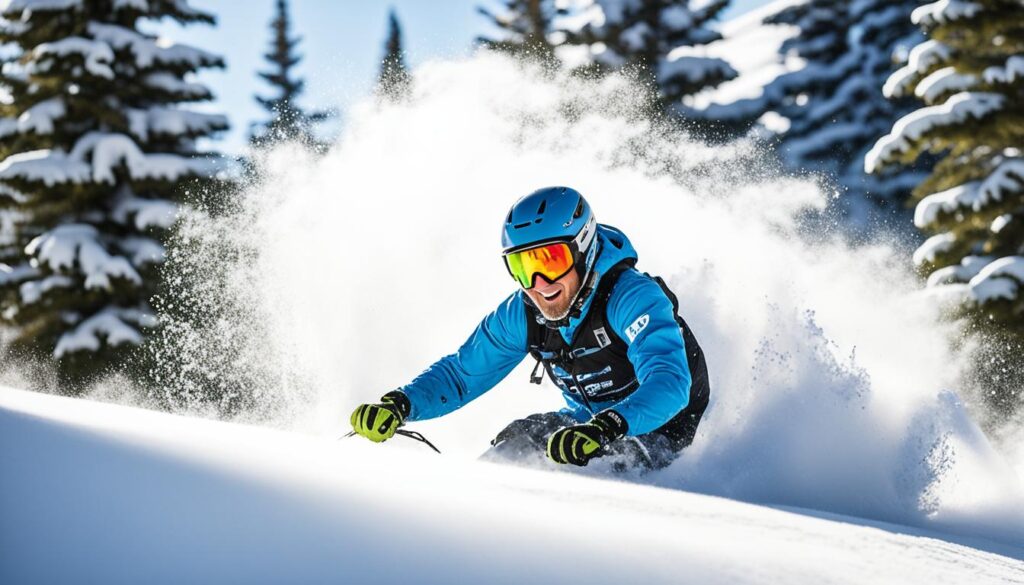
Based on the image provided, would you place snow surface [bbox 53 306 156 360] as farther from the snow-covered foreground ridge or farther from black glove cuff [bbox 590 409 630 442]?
the snow-covered foreground ridge

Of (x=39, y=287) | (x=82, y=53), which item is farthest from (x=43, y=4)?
(x=39, y=287)

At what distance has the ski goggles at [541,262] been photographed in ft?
15.5

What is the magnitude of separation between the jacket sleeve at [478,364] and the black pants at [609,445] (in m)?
0.42

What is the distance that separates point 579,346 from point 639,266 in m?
4.34

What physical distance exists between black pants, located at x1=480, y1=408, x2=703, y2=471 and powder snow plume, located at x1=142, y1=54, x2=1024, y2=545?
10 centimetres

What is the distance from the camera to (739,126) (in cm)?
2262

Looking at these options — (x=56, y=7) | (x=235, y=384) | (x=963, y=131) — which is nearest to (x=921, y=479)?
(x=963, y=131)

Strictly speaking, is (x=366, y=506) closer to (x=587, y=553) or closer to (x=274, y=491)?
(x=274, y=491)

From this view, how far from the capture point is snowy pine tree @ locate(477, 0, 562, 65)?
2275 cm

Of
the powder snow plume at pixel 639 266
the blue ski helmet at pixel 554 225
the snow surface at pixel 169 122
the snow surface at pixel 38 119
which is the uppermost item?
the snow surface at pixel 38 119

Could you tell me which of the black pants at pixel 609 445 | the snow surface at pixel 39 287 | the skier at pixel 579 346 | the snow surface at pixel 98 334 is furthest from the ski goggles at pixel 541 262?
the snow surface at pixel 39 287

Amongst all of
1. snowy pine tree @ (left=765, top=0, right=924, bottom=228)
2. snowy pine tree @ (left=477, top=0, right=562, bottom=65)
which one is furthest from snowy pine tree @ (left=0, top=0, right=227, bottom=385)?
snowy pine tree @ (left=765, top=0, right=924, bottom=228)

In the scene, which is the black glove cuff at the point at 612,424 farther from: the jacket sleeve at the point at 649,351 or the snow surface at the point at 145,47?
the snow surface at the point at 145,47

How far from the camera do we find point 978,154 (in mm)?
12852
